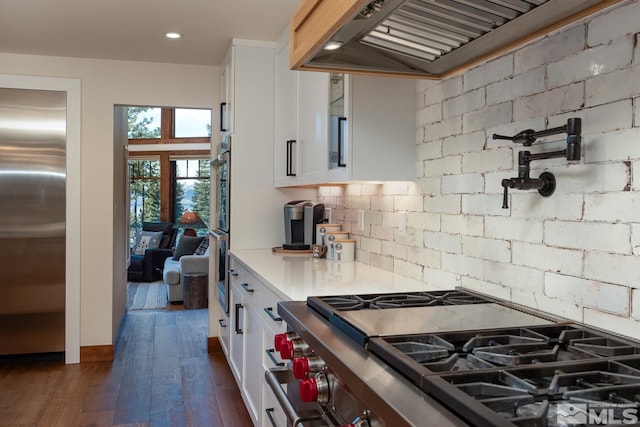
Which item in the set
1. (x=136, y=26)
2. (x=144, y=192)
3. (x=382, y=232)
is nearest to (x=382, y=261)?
(x=382, y=232)

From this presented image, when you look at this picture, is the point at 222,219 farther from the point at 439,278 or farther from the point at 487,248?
the point at 487,248

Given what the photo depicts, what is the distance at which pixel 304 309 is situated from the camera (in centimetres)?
176

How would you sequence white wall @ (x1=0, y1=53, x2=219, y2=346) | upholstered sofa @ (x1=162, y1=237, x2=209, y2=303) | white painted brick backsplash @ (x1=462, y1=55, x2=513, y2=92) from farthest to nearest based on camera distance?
upholstered sofa @ (x1=162, y1=237, x2=209, y2=303), white wall @ (x1=0, y1=53, x2=219, y2=346), white painted brick backsplash @ (x1=462, y1=55, x2=513, y2=92)

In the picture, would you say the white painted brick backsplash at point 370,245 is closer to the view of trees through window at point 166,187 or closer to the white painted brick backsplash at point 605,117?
the white painted brick backsplash at point 605,117

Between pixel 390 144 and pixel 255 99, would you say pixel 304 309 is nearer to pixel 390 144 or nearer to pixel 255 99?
pixel 390 144

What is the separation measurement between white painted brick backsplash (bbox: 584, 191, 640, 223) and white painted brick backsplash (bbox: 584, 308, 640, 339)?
9.8 inches

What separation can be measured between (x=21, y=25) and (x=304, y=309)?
9.37 ft

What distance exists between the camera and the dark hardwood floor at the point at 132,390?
3.15m

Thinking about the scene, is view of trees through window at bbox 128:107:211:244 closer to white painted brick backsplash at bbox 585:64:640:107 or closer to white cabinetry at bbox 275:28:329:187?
white cabinetry at bbox 275:28:329:187

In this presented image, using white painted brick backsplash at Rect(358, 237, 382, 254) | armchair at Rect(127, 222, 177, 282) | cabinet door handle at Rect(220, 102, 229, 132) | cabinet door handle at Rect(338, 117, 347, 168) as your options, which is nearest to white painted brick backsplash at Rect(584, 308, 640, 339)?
cabinet door handle at Rect(338, 117, 347, 168)

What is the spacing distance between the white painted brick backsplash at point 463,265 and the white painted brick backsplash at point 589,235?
374mm

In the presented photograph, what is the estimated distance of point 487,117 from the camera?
1.93 metres

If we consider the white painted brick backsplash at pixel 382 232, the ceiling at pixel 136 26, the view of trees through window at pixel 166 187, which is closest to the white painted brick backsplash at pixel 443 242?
the white painted brick backsplash at pixel 382 232

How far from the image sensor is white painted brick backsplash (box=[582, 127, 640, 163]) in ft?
4.40
